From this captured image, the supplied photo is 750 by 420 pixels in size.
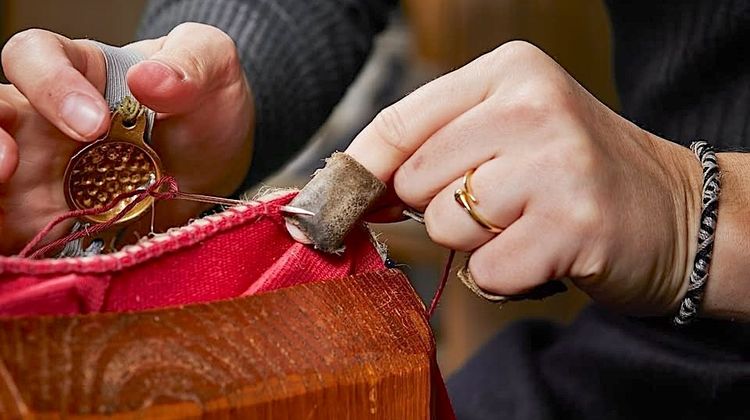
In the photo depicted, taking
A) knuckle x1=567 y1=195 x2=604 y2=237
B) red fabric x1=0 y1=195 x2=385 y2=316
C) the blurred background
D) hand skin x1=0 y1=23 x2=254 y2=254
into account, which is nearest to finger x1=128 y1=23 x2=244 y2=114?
hand skin x1=0 y1=23 x2=254 y2=254

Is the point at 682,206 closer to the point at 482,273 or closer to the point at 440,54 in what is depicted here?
the point at 482,273

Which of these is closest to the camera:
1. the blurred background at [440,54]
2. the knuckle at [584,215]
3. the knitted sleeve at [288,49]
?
the knuckle at [584,215]

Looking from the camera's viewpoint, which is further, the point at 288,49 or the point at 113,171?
the point at 288,49

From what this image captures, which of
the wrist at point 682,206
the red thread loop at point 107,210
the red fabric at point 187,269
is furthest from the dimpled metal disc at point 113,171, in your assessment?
the wrist at point 682,206

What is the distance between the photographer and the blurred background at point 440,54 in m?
1.55

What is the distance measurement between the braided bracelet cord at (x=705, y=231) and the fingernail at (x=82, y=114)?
0.39 metres

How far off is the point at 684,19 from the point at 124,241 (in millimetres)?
520

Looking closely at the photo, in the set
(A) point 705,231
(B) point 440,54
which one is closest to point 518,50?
(A) point 705,231

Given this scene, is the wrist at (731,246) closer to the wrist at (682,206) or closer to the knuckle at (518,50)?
the wrist at (682,206)

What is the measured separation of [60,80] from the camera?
1.94 ft

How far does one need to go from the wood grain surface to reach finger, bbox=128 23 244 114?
208 millimetres

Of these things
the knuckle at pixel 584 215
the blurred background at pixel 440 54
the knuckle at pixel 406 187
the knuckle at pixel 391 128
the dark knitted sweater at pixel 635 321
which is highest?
the knuckle at pixel 391 128

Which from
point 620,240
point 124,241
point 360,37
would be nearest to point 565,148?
point 620,240

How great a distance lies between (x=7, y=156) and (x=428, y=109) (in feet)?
0.83
